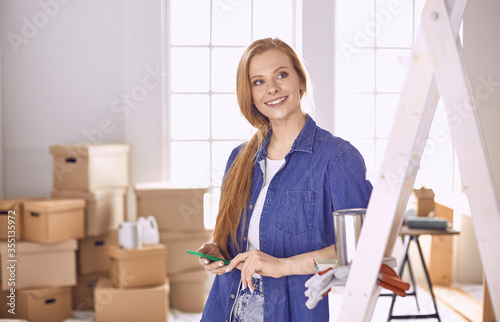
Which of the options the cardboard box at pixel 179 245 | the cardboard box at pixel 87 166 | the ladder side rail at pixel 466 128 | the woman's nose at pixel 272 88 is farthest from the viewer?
the cardboard box at pixel 179 245

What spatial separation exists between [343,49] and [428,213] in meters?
1.50

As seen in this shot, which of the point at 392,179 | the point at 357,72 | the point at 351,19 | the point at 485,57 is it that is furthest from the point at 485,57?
the point at 392,179

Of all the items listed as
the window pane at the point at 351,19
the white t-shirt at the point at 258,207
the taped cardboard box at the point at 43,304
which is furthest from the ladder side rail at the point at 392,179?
the window pane at the point at 351,19

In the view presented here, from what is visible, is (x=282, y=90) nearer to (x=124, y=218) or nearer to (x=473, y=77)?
(x=124, y=218)

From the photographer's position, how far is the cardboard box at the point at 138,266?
3186 mm

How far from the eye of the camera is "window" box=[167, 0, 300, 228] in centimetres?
396

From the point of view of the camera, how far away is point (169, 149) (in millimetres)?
3967

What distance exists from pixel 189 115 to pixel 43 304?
1.76 metres

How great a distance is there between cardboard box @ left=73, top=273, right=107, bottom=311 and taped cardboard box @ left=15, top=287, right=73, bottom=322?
0.54 feet

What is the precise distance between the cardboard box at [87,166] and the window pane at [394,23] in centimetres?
233

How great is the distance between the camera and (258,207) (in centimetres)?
161

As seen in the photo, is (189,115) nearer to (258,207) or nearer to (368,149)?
(368,149)

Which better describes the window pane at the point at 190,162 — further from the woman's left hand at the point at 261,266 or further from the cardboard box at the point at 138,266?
the woman's left hand at the point at 261,266

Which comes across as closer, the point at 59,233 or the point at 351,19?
the point at 59,233
